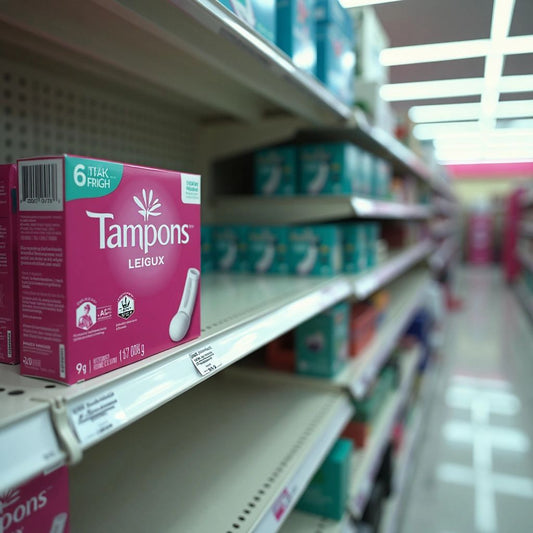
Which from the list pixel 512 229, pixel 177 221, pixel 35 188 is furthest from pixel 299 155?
pixel 512 229

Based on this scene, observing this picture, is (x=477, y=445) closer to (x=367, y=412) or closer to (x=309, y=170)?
(x=367, y=412)

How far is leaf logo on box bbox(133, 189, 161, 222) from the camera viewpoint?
0.67m

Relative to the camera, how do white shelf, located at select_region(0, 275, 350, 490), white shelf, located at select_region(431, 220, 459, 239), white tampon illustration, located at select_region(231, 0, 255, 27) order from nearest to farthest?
white shelf, located at select_region(0, 275, 350, 490)
white tampon illustration, located at select_region(231, 0, 255, 27)
white shelf, located at select_region(431, 220, 459, 239)

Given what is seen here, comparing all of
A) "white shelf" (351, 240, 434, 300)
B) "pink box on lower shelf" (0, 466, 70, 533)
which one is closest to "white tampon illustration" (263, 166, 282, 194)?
"white shelf" (351, 240, 434, 300)

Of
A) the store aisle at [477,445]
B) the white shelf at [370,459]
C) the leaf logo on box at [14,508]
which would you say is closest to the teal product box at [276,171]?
the white shelf at [370,459]

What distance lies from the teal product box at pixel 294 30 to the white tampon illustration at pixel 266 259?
61cm

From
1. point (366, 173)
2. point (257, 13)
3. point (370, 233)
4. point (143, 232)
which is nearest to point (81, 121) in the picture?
point (257, 13)

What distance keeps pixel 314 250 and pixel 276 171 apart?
0.35 m

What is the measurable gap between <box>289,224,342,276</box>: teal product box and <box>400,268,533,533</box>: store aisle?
1357 mm

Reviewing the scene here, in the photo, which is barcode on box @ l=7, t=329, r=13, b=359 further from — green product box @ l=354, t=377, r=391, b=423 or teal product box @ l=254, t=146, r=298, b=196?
green product box @ l=354, t=377, r=391, b=423

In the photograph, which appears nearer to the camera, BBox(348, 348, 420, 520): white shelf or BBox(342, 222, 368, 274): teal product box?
BBox(348, 348, 420, 520): white shelf

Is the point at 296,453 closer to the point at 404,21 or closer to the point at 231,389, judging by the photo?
the point at 231,389

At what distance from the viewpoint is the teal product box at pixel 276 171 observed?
5.88 feet

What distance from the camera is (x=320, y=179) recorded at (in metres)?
1.76
